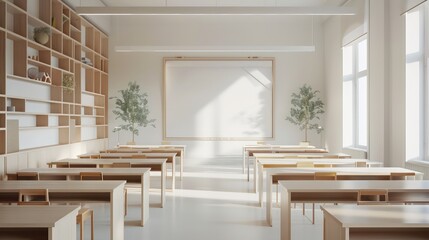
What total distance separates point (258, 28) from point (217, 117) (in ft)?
→ 9.27

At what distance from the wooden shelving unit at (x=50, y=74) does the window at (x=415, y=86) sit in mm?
6249

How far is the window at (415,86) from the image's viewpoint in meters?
7.55

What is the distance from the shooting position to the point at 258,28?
524 inches

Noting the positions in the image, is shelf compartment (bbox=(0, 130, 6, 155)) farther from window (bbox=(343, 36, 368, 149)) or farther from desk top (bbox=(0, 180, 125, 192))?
window (bbox=(343, 36, 368, 149))

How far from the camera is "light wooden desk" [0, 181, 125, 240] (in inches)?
163

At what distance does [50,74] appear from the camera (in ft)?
27.9

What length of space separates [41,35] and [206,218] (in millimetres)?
4465

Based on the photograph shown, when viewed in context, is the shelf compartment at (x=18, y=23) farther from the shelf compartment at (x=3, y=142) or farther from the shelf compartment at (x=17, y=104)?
the shelf compartment at (x=3, y=142)

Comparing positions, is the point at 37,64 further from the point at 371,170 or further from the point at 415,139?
the point at 415,139

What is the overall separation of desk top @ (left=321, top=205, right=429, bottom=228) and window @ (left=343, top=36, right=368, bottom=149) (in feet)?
24.2

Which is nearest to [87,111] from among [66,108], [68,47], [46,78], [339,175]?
[66,108]

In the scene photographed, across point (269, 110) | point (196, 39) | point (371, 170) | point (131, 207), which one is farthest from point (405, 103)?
point (196, 39)

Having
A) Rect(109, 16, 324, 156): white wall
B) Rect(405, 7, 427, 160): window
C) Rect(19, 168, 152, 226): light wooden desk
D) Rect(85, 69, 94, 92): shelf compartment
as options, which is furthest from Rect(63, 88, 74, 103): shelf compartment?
Rect(405, 7, 427, 160): window

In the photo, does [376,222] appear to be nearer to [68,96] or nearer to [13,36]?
[13,36]
